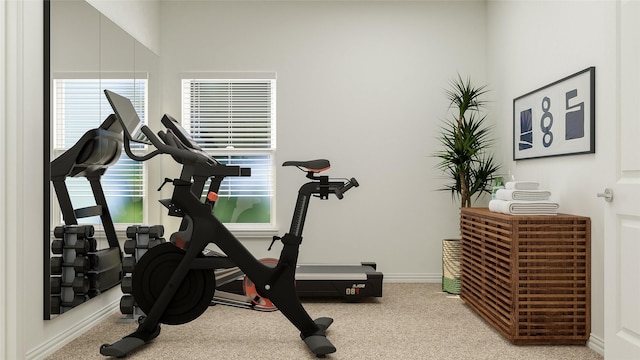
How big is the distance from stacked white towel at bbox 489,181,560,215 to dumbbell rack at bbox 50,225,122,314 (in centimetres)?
269

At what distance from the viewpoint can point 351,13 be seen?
4766mm

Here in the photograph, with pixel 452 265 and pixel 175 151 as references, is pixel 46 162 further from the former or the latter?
pixel 452 265

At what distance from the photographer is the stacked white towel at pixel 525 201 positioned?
307 centimetres

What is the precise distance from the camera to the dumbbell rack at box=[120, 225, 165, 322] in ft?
10.9

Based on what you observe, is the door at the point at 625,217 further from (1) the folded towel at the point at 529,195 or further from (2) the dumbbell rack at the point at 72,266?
(2) the dumbbell rack at the point at 72,266

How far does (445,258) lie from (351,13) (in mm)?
2551

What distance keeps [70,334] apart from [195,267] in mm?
936

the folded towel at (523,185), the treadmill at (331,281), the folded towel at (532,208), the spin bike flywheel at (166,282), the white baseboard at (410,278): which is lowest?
the white baseboard at (410,278)

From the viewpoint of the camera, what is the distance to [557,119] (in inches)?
131

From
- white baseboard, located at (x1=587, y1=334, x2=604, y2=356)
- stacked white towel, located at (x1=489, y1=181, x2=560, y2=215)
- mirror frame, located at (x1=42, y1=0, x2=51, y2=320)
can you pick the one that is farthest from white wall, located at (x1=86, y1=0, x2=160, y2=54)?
white baseboard, located at (x1=587, y1=334, x2=604, y2=356)

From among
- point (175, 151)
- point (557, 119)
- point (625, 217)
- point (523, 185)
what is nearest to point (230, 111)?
point (175, 151)

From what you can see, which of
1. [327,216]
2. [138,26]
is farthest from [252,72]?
[327,216]

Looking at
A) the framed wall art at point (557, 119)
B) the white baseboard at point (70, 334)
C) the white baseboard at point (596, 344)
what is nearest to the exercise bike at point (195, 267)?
the white baseboard at point (70, 334)

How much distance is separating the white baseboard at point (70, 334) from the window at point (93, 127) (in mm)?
656
